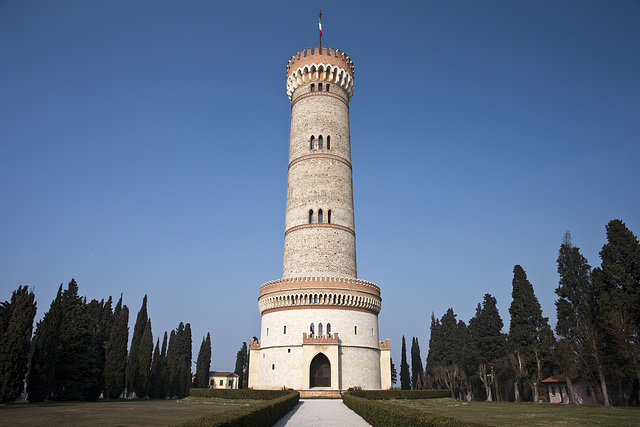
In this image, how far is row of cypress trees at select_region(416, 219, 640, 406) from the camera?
86.6 ft

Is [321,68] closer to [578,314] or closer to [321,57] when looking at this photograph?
[321,57]

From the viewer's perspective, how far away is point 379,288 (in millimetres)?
34531

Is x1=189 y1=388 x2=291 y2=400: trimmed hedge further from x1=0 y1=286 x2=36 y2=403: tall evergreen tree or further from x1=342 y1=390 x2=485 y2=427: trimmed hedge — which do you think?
x1=0 y1=286 x2=36 y2=403: tall evergreen tree

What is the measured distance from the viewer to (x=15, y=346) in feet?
77.9

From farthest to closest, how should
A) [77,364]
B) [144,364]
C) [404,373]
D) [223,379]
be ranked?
1. [223,379]
2. [404,373]
3. [144,364]
4. [77,364]

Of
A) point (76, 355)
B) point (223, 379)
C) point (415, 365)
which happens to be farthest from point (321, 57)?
point (223, 379)

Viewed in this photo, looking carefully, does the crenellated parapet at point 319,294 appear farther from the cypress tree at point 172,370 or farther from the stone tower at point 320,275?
the cypress tree at point 172,370

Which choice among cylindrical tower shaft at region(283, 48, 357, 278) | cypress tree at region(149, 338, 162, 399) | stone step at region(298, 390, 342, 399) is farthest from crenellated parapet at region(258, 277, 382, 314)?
cypress tree at region(149, 338, 162, 399)

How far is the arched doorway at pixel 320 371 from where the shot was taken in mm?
30234

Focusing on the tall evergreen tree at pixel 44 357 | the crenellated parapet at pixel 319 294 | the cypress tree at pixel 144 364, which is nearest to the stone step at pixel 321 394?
the crenellated parapet at pixel 319 294

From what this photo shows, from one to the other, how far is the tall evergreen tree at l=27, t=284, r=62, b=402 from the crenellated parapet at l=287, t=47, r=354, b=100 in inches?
957

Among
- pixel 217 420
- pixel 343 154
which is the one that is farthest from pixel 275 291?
pixel 217 420

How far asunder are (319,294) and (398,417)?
18329mm

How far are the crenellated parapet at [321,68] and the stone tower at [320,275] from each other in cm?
8
